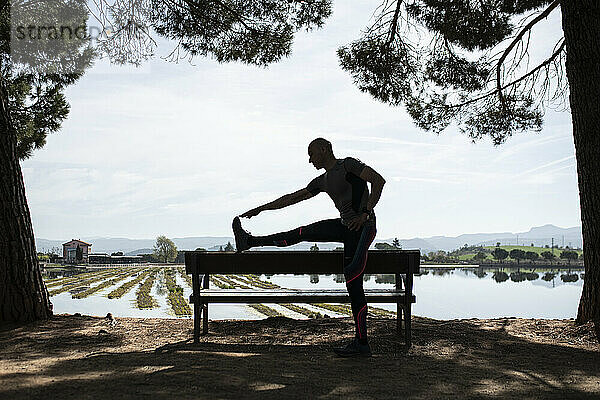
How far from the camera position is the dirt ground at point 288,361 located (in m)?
3.17

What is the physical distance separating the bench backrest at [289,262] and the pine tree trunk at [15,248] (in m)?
2.18

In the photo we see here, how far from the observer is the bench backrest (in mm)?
4574

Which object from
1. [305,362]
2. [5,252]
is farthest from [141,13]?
[305,362]

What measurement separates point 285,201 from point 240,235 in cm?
46

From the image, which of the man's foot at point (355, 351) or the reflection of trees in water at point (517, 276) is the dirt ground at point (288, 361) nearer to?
the man's foot at point (355, 351)

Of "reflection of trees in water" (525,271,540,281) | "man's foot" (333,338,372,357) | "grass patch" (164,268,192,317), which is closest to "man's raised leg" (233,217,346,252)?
"man's foot" (333,338,372,357)

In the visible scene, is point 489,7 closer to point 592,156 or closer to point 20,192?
point 592,156

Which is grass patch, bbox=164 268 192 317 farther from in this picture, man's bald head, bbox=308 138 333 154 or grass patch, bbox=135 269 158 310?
man's bald head, bbox=308 138 333 154

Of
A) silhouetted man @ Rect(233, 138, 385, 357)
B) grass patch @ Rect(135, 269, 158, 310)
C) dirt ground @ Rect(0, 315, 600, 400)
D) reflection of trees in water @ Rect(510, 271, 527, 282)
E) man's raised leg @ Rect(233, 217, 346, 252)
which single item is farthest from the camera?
reflection of trees in water @ Rect(510, 271, 527, 282)

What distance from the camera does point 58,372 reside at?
3516 millimetres

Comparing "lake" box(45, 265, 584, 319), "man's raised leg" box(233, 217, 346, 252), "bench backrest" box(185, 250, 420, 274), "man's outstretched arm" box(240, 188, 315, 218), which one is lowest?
"lake" box(45, 265, 584, 319)

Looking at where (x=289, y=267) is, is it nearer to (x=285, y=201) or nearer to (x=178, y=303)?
(x=285, y=201)

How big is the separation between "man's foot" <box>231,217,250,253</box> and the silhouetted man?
122mm

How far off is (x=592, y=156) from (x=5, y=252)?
6101 mm
